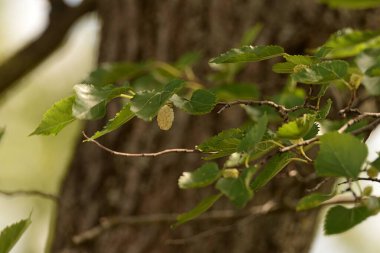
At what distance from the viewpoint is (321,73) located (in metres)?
0.82

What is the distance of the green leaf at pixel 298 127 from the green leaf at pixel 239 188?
6cm

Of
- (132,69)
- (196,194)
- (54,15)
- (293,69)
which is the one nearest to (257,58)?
(293,69)

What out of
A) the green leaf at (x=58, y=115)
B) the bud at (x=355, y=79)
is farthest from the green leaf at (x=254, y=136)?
the bud at (x=355, y=79)

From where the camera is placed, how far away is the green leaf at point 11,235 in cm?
82

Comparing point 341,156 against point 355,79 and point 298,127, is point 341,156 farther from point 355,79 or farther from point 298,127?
point 355,79

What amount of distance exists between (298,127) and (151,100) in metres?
0.17

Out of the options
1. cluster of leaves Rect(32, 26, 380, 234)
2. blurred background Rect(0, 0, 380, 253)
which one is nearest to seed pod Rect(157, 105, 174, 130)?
cluster of leaves Rect(32, 26, 380, 234)

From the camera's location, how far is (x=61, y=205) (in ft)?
6.48

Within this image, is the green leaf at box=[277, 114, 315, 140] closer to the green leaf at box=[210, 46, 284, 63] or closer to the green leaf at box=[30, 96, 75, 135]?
the green leaf at box=[210, 46, 284, 63]

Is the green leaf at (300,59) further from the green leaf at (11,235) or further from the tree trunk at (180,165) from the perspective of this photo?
the tree trunk at (180,165)

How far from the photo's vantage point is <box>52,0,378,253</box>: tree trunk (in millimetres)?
1835

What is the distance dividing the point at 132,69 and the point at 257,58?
2.93 feet

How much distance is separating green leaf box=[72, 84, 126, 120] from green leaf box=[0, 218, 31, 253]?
16 centimetres

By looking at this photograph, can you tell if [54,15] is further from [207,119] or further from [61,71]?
[61,71]
